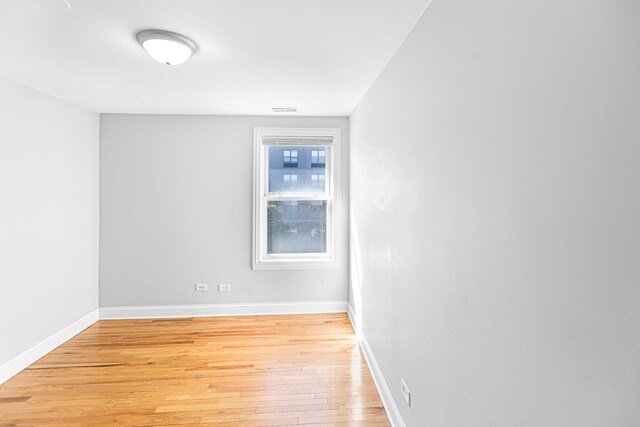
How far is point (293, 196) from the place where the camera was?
4305 mm

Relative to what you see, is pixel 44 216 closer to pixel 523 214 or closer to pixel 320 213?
pixel 320 213

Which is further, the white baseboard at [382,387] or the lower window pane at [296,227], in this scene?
the lower window pane at [296,227]

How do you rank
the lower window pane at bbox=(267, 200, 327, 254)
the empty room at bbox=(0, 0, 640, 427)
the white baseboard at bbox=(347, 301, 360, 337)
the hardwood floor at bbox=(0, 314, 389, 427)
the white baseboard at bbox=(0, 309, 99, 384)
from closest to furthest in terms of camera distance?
the empty room at bbox=(0, 0, 640, 427), the hardwood floor at bbox=(0, 314, 389, 427), the white baseboard at bbox=(0, 309, 99, 384), the white baseboard at bbox=(347, 301, 360, 337), the lower window pane at bbox=(267, 200, 327, 254)

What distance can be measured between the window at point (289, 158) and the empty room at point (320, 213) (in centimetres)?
6

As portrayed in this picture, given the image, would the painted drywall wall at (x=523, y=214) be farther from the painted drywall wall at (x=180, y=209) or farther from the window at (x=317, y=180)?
the painted drywall wall at (x=180, y=209)

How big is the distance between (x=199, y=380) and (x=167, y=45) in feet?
8.01

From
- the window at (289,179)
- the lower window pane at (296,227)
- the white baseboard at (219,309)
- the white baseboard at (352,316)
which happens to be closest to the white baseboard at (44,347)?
the white baseboard at (219,309)

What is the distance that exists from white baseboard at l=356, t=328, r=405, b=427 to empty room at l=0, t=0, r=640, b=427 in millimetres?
24

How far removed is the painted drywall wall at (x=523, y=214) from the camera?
0.70 m

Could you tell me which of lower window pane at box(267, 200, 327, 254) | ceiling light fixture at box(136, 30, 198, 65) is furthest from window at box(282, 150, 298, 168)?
ceiling light fixture at box(136, 30, 198, 65)

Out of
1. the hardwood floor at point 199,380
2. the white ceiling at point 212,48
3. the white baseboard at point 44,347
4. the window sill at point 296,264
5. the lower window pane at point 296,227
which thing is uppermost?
the white ceiling at point 212,48

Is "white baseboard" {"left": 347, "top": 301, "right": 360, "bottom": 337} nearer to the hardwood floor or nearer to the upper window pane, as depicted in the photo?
the hardwood floor

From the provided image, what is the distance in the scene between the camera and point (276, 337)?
3.57m

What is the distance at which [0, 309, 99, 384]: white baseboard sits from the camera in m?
2.77
